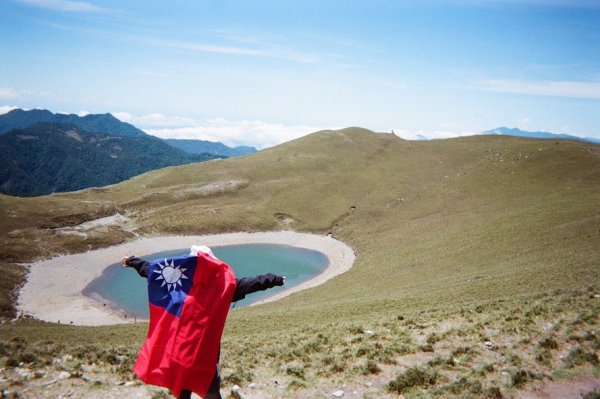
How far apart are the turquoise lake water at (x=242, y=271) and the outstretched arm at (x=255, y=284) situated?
40.6 meters

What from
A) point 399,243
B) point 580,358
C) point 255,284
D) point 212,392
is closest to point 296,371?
point 212,392

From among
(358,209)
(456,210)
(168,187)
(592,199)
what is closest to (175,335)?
(592,199)

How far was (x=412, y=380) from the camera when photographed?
436 inches

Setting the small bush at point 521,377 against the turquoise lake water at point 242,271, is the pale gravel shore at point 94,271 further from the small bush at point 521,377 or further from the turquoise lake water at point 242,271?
the small bush at point 521,377

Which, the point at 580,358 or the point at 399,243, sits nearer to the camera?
the point at 580,358

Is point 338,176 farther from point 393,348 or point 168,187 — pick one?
point 393,348

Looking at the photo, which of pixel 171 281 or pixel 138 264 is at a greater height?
pixel 138 264

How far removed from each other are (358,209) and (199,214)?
42.0m

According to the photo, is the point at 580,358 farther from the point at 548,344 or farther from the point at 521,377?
the point at 521,377

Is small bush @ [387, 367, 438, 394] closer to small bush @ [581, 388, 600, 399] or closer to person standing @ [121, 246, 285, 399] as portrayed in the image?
small bush @ [581, 388, 600, 399]

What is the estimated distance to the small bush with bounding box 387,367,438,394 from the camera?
1085 centimetres

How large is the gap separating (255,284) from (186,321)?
5.77 ft

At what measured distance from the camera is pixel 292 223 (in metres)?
88.9

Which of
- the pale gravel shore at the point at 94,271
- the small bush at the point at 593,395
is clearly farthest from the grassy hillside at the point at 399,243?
the pale gravel shore at the point at 94,271
